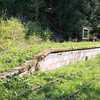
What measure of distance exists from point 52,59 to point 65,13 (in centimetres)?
1473

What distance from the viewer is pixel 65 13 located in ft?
62.8

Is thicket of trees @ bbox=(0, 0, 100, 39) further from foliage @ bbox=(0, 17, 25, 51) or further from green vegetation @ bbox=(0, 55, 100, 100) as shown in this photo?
green vegetation @ bbox=(0, 55, 100, 100)

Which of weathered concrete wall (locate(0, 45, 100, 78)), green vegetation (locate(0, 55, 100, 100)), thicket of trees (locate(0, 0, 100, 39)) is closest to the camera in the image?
green vegetation (locate(0, 55, 100, 100))

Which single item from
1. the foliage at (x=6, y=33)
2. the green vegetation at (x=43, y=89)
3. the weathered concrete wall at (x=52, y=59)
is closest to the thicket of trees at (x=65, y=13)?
the foliage at (x=6, y=33)

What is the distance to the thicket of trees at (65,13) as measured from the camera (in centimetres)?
1852

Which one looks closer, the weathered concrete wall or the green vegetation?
the green vegetation

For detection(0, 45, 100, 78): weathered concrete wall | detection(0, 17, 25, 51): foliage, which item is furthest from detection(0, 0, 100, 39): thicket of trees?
detection(0, 45, 100, 78): weathered concrete wall

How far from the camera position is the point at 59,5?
66.5 ft

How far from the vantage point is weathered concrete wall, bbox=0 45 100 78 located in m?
4.26

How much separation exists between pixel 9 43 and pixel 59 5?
556 inches

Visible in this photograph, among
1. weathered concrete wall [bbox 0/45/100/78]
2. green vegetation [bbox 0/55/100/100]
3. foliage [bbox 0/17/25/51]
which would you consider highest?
foliage [bbox 0/17/25/51]

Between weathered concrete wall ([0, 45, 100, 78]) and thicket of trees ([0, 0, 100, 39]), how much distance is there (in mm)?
10824

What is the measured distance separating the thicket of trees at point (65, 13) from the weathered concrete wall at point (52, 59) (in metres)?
10.8

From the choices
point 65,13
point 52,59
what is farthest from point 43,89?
point 65,13
